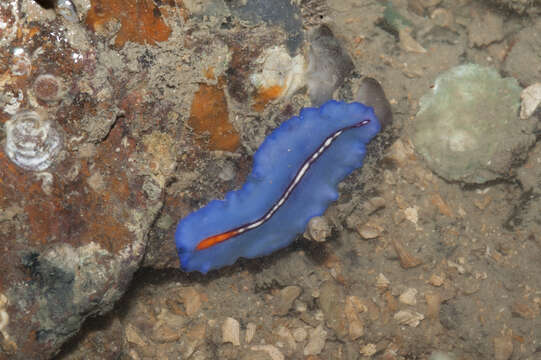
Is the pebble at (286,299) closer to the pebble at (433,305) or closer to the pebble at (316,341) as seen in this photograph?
the pebble at (316,341)

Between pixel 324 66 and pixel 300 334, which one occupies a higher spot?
pixel 324 66

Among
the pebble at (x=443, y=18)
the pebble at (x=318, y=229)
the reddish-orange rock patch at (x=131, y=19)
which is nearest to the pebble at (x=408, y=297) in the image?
the pebble at (x=318, y=229)

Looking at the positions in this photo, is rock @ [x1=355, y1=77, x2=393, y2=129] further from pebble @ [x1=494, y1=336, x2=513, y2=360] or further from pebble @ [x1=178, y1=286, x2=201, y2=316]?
pebble @ [x1=494, y1=336, x2=513, y2=360]

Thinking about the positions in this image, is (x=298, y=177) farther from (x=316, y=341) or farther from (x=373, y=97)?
(x=316, y=341)

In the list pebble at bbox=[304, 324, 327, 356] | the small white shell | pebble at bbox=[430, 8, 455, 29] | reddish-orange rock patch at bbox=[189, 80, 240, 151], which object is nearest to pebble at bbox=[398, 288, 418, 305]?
pebble at bbox=[304, 324, 327, 356]

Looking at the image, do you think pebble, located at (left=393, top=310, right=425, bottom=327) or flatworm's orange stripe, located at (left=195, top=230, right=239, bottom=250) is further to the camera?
pebble, located at (left=393, top=310, right=425, bottom=327)

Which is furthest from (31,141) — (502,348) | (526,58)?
(526,58)

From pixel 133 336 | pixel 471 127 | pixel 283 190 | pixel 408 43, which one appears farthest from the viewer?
pixel 408 43
